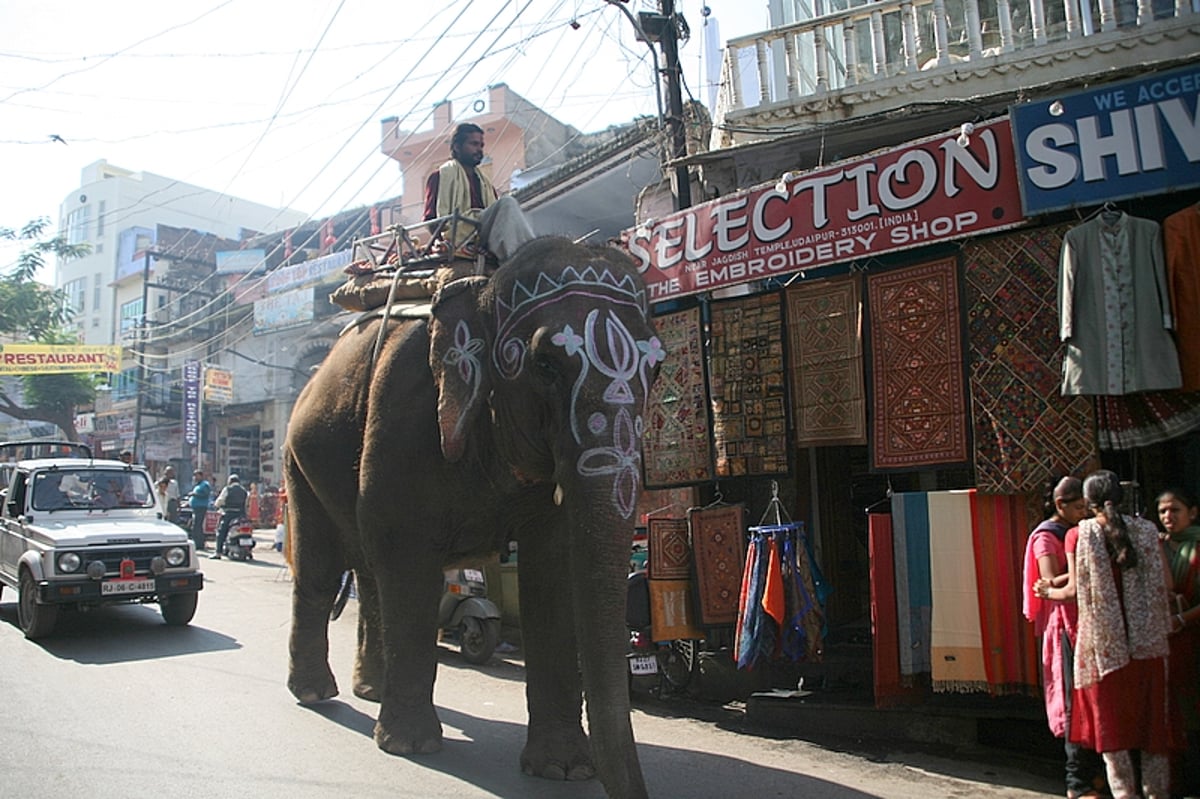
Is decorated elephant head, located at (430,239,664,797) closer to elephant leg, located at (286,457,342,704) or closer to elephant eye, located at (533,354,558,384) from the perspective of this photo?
elephant eye, located at (533,354,558,384)

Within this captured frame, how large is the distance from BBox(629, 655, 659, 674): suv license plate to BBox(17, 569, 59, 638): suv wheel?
585 cm

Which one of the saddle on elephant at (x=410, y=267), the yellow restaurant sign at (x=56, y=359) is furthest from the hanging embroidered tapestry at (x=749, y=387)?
the yellow restaurant sign at (x=56, y=359)

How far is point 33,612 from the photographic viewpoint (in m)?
8.20

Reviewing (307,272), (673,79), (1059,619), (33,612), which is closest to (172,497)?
(33,612)

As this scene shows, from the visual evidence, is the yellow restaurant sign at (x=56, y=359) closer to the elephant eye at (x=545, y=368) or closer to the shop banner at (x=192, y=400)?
the shop banner at (x=192, y=400)

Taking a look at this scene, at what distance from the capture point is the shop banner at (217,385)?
85.6 ft

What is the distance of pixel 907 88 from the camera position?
7.95 metres

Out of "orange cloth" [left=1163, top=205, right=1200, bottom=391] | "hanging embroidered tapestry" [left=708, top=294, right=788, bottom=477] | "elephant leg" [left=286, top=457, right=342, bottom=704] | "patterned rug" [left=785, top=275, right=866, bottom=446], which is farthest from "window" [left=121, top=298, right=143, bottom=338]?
"orange cloth" [left=1163, top=205, right=1200, bottom=391]

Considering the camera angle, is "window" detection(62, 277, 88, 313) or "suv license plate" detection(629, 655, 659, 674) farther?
"window" detection(62, 277, 88, 313)

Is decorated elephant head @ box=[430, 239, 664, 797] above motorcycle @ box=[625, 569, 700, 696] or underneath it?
above

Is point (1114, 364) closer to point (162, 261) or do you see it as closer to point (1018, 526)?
point (1018, 526)

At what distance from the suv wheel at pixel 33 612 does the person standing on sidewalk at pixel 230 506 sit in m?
8.01

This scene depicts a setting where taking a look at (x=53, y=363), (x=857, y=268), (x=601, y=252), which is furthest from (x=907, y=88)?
(x=53, y=363)

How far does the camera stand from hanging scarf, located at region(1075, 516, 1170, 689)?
384 cm
